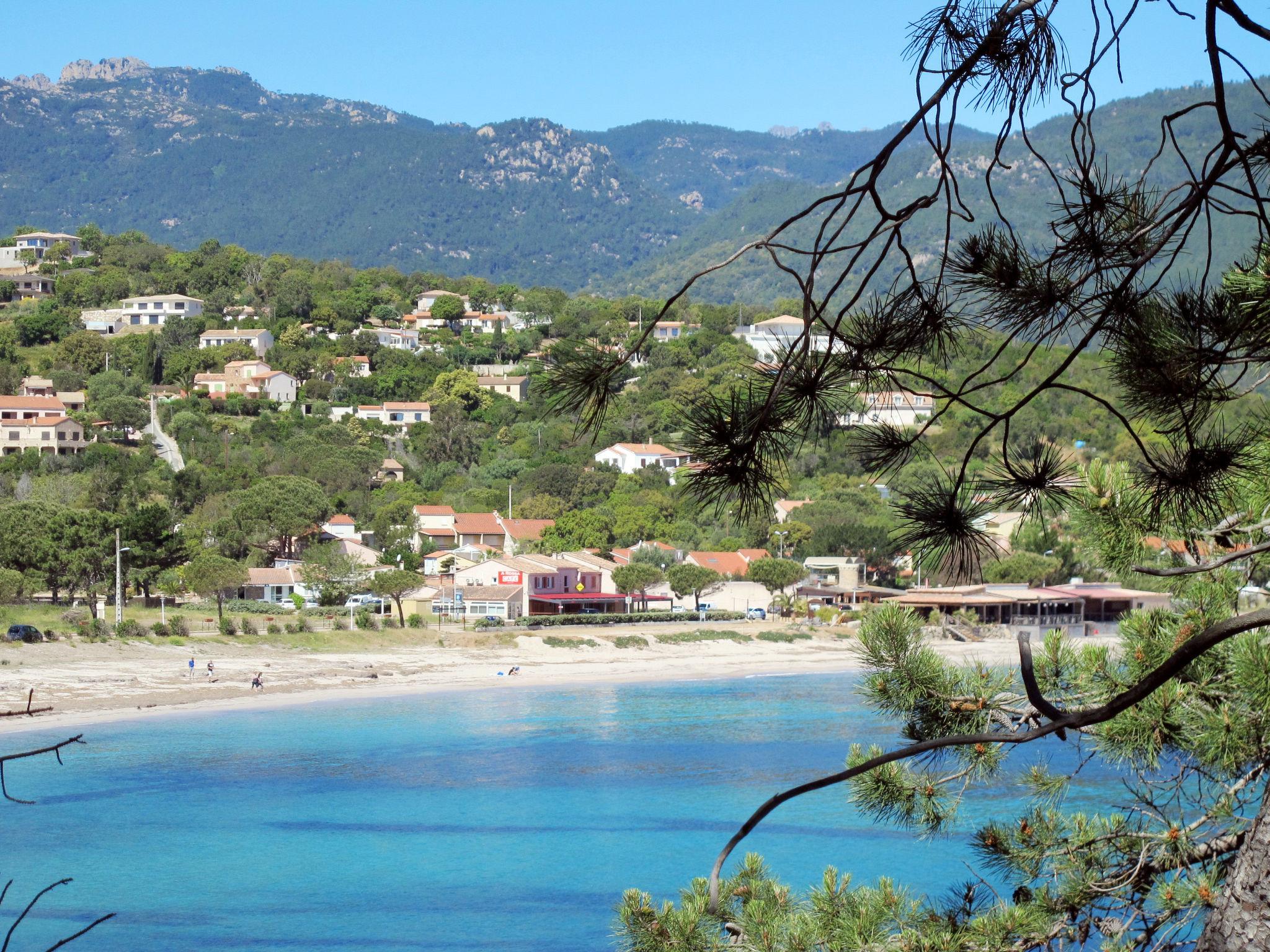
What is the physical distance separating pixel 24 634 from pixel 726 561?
66.6ft

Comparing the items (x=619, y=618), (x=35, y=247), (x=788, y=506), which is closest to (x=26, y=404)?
(x=619, y=618)

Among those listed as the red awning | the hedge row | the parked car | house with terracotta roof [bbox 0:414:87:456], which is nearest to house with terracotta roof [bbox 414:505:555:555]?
the red awning

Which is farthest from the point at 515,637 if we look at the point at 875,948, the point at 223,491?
the point at 875,948

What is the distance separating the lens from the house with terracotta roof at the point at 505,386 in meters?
60.6

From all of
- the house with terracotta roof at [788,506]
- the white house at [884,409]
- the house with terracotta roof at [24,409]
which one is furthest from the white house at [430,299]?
the white house at [884,409]

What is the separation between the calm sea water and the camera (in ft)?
41.4

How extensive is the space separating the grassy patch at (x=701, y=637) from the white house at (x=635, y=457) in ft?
47.8

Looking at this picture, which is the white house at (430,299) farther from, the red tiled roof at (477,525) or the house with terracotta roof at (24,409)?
the red tiled roof at (477,525)

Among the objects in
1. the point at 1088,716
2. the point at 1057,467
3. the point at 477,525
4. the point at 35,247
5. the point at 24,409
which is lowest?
the point at 1088,716

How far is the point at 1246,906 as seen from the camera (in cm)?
169

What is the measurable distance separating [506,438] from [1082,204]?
169 ft

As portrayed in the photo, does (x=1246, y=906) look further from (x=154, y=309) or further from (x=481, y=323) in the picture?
(x=154, y=309)

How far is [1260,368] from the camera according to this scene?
249 cm

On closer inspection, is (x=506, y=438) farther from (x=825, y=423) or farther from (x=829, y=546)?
(x=825, y=423)
